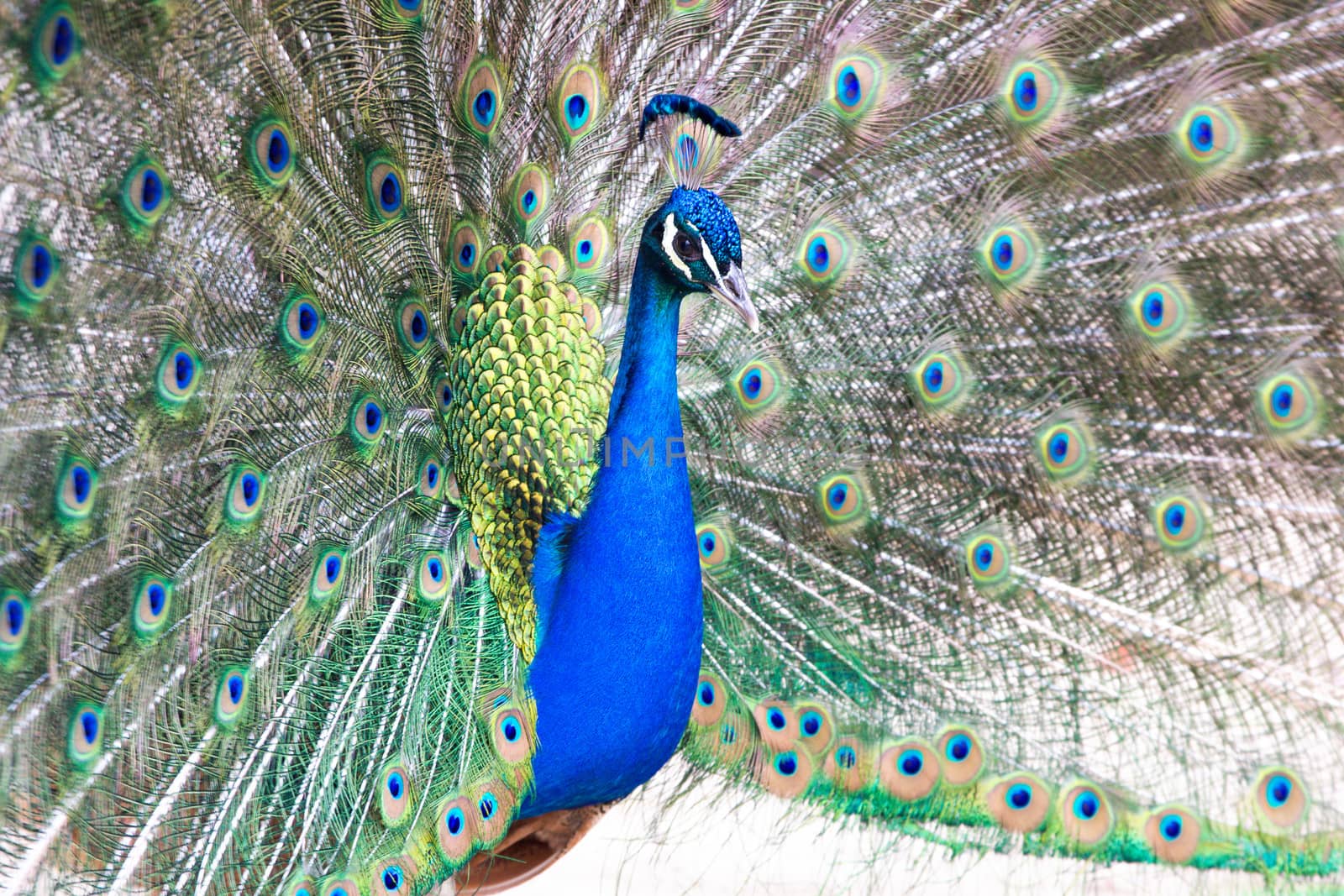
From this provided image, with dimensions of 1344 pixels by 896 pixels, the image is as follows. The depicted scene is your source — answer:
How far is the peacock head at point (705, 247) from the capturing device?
62.7 inches

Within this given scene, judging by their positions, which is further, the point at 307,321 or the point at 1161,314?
the point at 1161,314

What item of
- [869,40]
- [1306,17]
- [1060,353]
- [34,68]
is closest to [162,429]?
[34,68]

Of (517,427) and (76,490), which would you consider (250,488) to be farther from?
(517,427)

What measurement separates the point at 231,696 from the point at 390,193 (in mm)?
703

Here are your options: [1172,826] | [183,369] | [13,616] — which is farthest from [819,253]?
[13,616]

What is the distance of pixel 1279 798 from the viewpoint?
1998 millimetres

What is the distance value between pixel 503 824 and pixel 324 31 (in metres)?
1.08

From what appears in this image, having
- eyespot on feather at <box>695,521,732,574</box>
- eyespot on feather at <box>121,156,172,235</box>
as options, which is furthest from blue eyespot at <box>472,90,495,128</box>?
eyespot on feather at <box>695,521,732,574</box>

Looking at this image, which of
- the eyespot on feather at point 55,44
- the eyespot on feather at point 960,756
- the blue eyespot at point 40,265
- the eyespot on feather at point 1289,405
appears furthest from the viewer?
the eyespot on feather at point 960,756

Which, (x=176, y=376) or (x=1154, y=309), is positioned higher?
(x=1154, y=309)

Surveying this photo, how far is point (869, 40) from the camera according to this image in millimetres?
1910

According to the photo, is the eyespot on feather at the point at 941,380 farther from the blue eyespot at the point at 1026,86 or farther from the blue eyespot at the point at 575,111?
the blue eyespot at the point at 575,111

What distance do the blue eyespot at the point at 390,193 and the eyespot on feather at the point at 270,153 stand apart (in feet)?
0.54

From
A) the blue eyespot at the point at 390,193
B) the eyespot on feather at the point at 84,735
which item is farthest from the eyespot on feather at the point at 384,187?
the eyespot on feather at the point at 84,735
